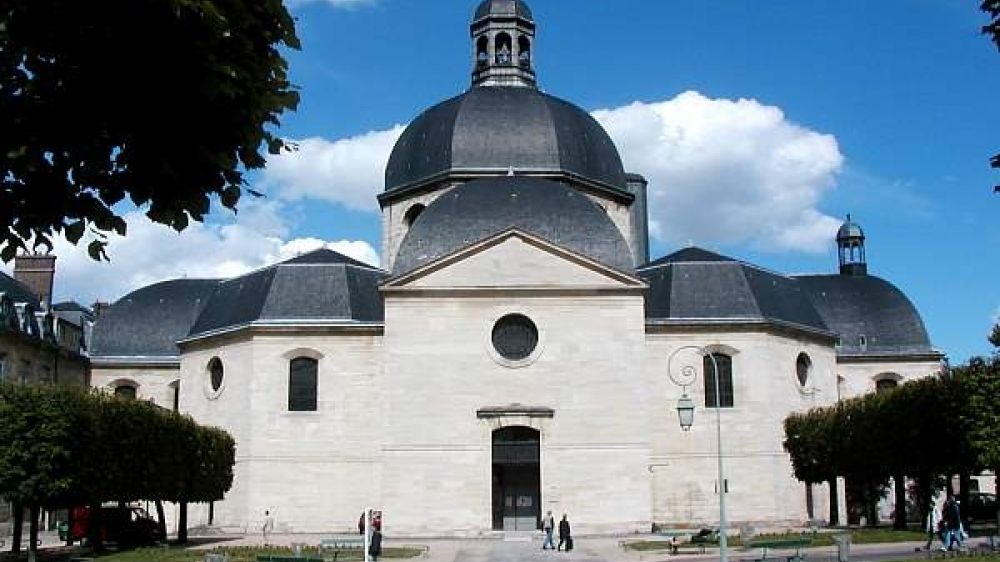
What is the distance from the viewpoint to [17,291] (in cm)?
4628

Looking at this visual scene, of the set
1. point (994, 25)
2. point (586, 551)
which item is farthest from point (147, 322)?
point (994, 25)

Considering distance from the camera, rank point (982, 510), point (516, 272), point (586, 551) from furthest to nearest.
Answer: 1. point (982, 510)
2. point (516, 272)
3. point (586, 551)

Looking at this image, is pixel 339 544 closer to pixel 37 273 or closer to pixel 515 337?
pixel 515 337

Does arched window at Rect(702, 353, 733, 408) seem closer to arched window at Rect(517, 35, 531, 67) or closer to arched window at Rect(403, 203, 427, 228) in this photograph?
arched window at Rect(403, 203, 427, 228)

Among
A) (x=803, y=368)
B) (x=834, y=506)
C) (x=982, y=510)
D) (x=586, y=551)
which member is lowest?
(x=586, y=551)

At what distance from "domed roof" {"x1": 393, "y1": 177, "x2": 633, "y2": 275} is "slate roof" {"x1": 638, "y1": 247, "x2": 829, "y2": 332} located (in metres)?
3.82

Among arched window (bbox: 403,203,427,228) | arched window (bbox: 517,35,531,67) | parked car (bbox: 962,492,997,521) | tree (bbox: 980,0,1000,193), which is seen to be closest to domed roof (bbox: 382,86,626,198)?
arched window (bbox: 403,203,427,228)

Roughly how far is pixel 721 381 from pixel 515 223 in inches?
382

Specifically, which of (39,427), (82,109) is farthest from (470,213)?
(82,109)

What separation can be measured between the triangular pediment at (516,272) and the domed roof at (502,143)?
23.0 feet

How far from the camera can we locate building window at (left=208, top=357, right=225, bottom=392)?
42375 millimetres

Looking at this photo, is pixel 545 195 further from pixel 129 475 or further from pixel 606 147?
pixel 129 475

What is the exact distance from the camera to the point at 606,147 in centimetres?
4794

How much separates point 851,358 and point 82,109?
154 feet
